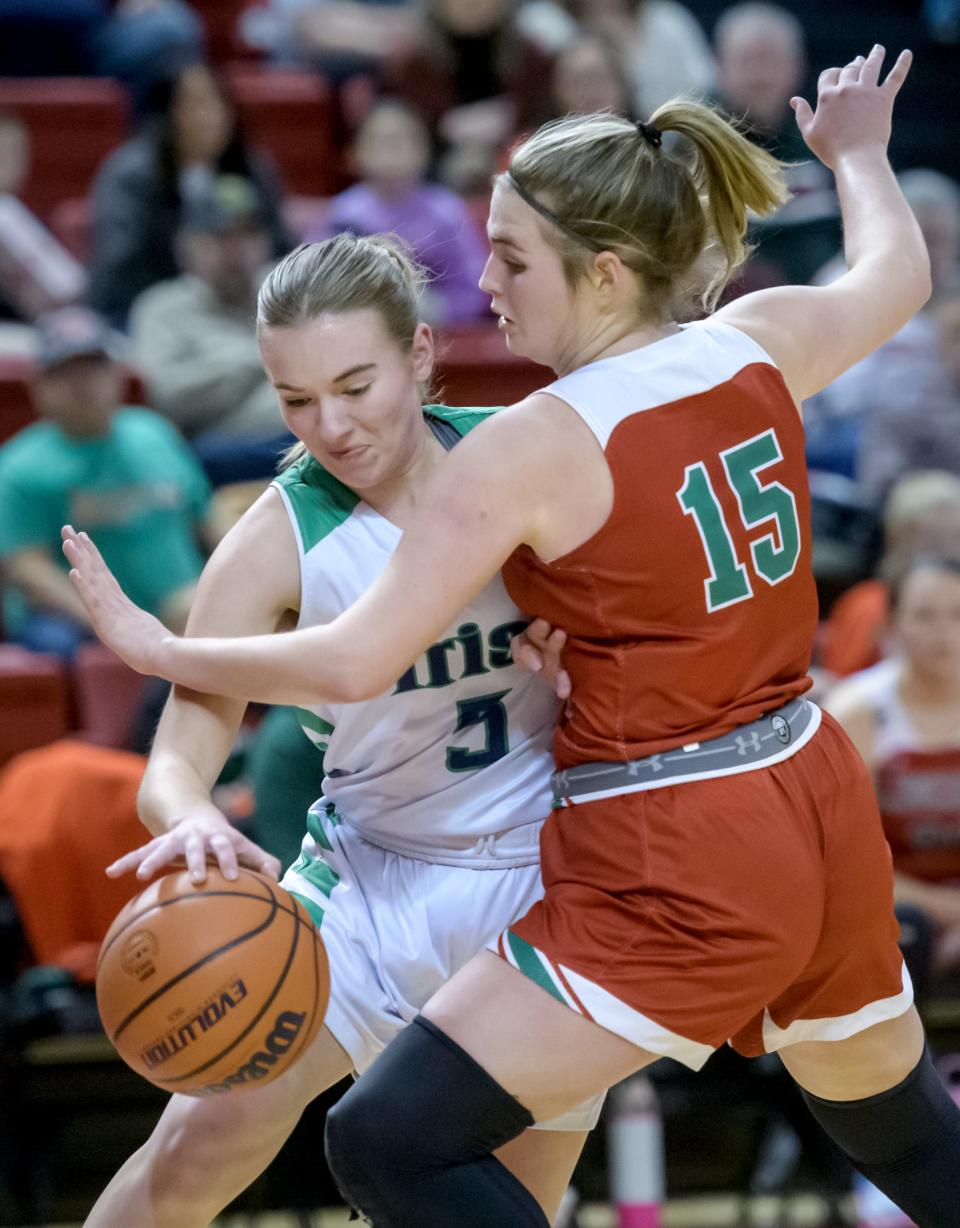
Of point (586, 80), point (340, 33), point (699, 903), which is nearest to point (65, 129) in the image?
point (340, 33)

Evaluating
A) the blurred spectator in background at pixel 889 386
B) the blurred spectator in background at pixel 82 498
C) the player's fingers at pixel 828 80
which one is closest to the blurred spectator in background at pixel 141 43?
the blurred spectator in background at pixel 82 498

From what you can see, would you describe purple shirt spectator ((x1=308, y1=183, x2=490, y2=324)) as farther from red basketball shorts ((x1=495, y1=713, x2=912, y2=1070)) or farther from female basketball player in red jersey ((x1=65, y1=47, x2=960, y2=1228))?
red basketball shorts ((x1=495, y1=713, x2=912, y2=1070))

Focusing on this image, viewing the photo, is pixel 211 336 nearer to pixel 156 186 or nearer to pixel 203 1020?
pixel 156 186

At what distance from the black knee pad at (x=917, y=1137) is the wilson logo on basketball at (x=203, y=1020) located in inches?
37.9

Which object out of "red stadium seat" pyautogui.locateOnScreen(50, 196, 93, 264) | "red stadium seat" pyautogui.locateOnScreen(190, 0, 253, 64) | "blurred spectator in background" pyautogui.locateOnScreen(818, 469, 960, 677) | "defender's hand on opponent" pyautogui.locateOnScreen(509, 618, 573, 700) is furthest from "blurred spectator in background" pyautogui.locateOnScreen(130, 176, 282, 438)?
"defender's hand on opponent" pyautogui.locateOnScreen(509, 618, 573, 700)

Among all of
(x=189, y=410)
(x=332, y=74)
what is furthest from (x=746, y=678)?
(x=332, y=74)

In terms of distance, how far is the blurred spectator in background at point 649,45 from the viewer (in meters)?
7.93

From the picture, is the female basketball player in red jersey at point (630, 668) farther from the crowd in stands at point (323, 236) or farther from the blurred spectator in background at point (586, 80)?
the blurred spectator in background at point (586, 80)

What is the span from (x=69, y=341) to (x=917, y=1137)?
12.6ft

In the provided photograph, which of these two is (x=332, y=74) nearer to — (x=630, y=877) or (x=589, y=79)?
(x=589, y=79)

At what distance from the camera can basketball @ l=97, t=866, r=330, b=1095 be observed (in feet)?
7.84

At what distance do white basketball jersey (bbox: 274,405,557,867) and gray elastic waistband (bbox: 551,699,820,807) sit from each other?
A: 255 millimetres

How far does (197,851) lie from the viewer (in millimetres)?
2424

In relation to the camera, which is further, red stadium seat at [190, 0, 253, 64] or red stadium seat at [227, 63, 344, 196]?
red stadium seat at [190, 0, 253, 64]
